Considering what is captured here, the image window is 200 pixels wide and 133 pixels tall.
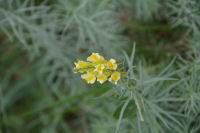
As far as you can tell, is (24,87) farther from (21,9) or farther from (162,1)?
(162,1)

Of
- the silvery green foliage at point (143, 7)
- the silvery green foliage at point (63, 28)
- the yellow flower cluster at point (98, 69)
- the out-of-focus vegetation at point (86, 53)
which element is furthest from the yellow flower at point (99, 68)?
the silvery green foliage at point (143, 7)

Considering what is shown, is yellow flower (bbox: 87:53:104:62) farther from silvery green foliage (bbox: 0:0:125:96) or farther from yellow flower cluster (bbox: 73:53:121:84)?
silvery green foliage (bbox: 0:0:125:96)

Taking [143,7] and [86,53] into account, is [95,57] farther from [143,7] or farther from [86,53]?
[143,7]

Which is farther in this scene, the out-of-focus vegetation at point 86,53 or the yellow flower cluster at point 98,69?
the out-of-focus vegetation at point 86,53

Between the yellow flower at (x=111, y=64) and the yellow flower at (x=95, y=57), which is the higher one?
the yellow flower at (x=95, y=57)

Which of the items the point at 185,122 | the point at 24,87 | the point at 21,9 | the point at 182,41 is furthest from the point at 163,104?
the point at 24,87

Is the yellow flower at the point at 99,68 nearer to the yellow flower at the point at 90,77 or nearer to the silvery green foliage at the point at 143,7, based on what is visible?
the yellow flower at the point at 90,77
